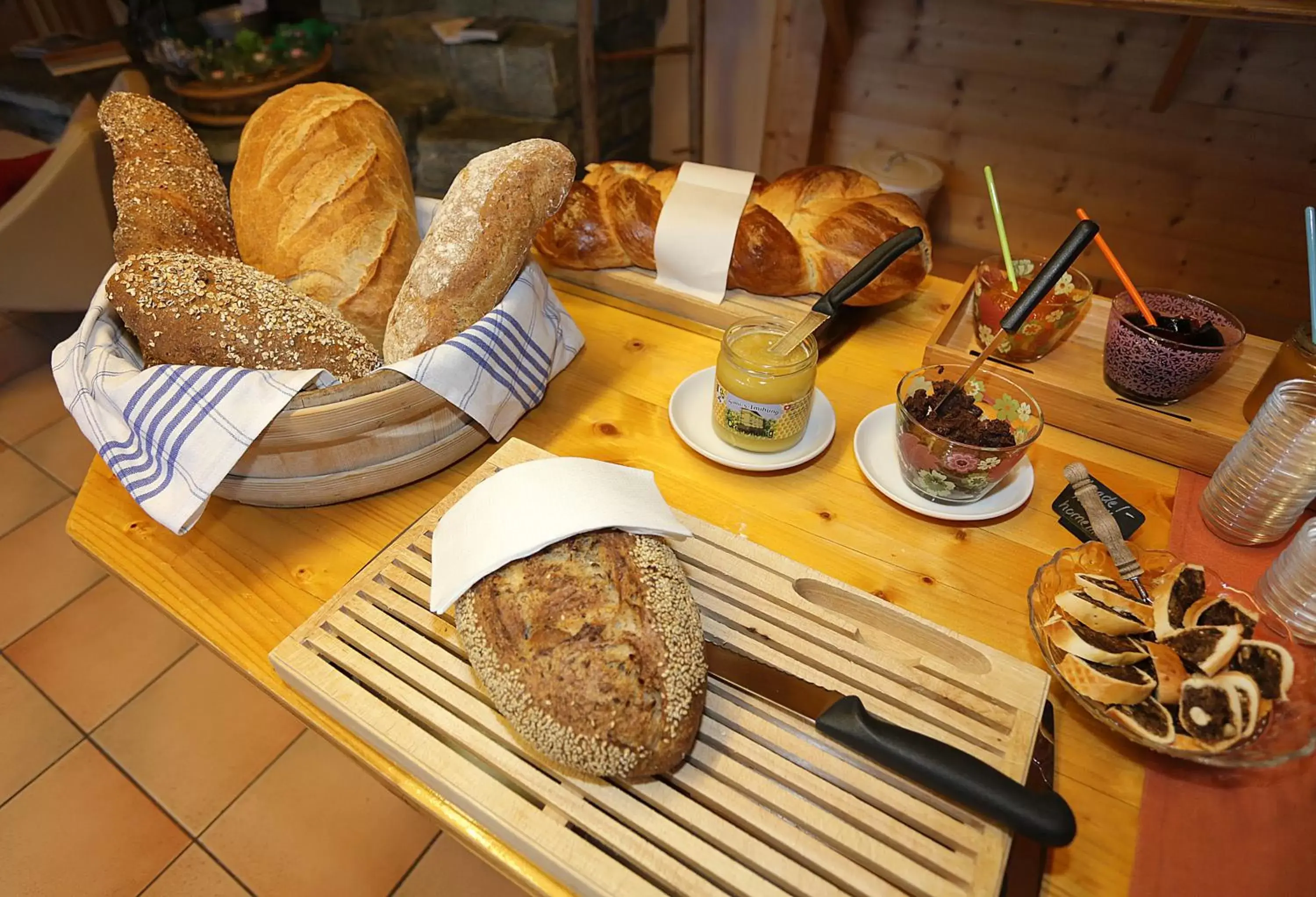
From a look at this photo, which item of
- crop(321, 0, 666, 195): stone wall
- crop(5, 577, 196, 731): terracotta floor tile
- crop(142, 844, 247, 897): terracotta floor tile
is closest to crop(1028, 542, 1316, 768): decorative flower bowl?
crop(142, 844, 247, 897): terracotta floor tile

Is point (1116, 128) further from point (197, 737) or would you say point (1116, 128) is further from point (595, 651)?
point (197, 737)

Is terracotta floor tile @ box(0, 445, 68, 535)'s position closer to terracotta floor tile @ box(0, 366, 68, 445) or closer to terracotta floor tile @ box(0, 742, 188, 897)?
terracotta floor tile @ box(0, 366, 68, 445)

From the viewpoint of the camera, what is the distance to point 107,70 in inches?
128

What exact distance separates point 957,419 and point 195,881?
1614 millimetres

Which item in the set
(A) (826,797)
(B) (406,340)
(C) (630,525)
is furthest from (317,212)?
(A) (826,797)

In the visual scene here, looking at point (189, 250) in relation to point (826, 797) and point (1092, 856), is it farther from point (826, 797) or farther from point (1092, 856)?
point (1092, 856)

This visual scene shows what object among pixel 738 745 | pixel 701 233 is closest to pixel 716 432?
pixel 701 233

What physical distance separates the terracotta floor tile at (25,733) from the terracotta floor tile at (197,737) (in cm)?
8

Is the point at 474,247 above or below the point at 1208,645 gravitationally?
above

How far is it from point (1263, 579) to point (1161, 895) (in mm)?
388

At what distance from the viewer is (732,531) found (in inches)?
36.2

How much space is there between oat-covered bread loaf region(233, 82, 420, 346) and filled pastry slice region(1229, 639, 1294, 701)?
1101 millimetres

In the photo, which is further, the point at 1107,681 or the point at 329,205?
the point at 329,205

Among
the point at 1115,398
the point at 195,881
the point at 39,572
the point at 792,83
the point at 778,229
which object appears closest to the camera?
the point at 1115,398
